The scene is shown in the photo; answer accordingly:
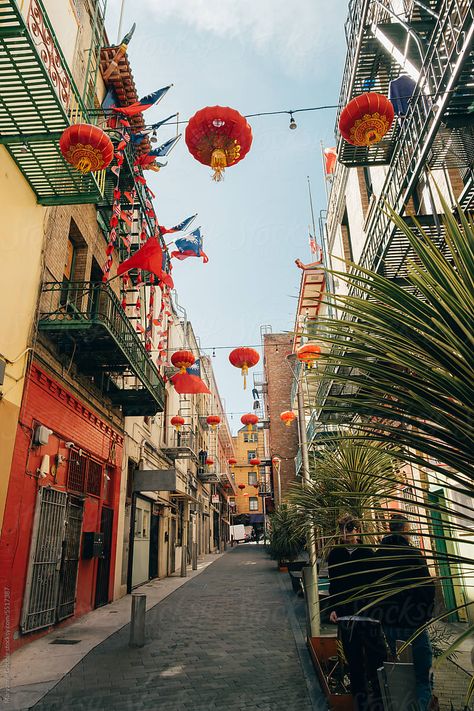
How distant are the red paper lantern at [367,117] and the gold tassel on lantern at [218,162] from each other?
1517mm

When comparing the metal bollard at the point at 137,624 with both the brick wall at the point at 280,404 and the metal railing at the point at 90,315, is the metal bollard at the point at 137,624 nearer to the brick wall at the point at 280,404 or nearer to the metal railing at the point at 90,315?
the metal railing at the point at 90,315

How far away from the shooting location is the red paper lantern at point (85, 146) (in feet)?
18.9

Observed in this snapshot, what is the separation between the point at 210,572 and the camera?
19578mm

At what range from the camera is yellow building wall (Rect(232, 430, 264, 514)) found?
6544 centimetres

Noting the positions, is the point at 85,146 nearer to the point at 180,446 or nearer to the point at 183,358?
the point at 183,358

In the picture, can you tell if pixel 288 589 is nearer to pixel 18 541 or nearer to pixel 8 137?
pixel 18 541

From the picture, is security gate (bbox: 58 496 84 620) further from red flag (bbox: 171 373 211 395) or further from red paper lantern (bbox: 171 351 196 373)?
red flag (bbox: 171 373 211 395)

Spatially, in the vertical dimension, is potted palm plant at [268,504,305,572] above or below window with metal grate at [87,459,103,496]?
below

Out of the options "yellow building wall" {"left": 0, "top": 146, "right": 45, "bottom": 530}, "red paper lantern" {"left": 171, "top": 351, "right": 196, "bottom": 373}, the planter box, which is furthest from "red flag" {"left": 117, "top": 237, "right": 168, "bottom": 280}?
the planter box

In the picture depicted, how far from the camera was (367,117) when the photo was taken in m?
5.46

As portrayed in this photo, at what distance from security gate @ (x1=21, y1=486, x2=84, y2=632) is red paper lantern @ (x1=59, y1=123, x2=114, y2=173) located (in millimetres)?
5257

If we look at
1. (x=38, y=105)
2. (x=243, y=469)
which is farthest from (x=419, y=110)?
(x=243, y=469)

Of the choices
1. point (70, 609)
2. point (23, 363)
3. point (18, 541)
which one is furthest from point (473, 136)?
point (70, 609)

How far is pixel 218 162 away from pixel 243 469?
63455 mm
